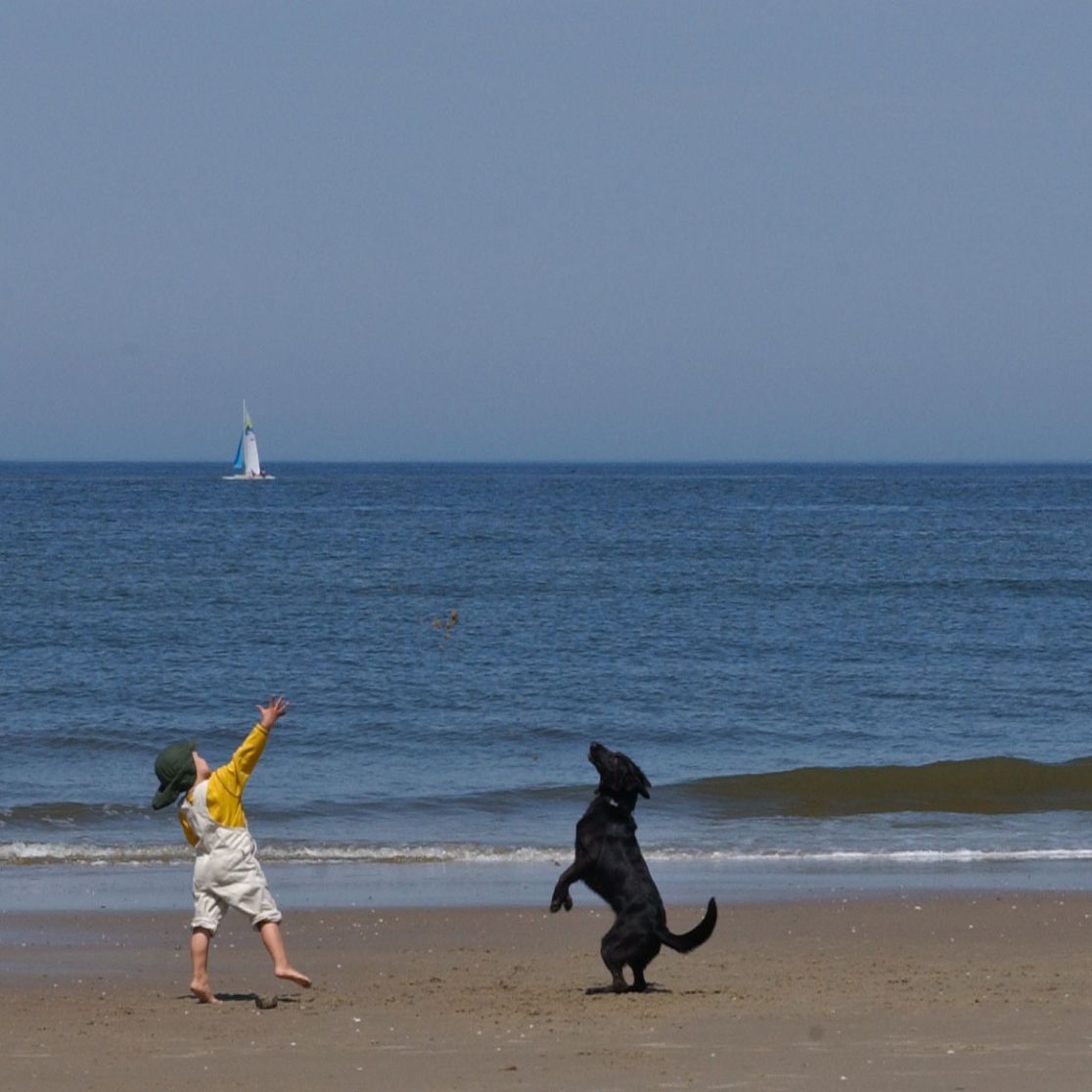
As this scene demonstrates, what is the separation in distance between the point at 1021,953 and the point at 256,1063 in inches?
172

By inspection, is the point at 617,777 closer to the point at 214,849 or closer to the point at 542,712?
the point at 214,849

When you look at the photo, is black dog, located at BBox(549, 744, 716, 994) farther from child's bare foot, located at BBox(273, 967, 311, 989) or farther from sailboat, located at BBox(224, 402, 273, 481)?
sailboat, located at BBox(224, 402, 273, 481)

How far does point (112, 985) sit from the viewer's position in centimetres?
839

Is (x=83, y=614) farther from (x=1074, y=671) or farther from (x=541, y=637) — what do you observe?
(x=1074, y=671)

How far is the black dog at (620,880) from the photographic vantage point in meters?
8.05

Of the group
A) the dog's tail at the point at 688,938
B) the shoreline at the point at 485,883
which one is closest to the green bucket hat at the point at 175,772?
the dog's tail at the point at 688,938

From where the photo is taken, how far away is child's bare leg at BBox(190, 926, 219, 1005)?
774 centimetres

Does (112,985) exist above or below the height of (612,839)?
below

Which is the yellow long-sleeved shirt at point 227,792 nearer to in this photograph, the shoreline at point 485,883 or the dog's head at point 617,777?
the dog's head at point 617,777

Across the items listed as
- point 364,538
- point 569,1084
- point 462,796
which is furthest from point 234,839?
point 364,538

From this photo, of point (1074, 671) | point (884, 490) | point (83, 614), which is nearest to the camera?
point (1074, 671)

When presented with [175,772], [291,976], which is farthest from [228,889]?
[175,772]

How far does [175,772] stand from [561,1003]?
6.40 feet

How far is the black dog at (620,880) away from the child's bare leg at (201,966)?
1564mm
